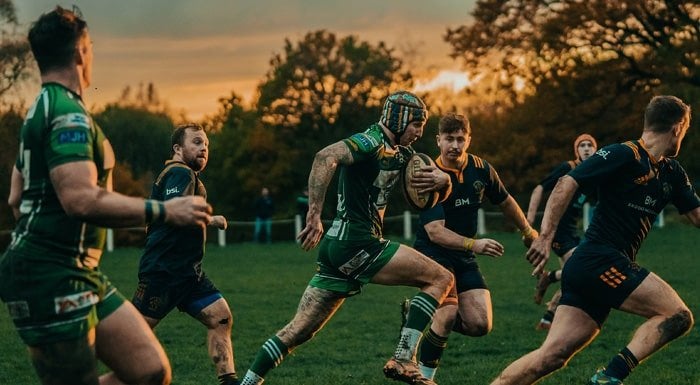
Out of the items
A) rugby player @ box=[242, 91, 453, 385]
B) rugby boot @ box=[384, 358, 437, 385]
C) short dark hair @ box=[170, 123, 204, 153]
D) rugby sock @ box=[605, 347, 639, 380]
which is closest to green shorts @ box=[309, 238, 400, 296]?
rugby player @ box=[242, 91, 453, 385]

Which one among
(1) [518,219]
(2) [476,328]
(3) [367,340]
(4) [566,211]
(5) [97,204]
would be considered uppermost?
(5) [97,204]

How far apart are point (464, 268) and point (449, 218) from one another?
1.57 feet

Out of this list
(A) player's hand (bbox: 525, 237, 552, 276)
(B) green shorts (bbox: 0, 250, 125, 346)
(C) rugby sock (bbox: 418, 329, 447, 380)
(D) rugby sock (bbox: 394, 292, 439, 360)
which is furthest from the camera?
(C) rugby sock (bbox: 418, 329, 447, 380)

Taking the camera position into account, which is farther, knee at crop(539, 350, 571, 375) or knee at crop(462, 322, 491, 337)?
knee at crop(462, 322, 491, 337)

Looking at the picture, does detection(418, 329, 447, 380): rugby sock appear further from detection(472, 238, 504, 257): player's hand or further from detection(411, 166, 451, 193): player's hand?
detection(411, 166, 451, 193): player's hand

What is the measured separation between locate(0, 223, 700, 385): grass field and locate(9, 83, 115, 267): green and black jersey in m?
4.94

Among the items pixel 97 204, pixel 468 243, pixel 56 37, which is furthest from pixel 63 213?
pixel 468 243

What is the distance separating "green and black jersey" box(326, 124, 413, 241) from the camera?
27.1ft

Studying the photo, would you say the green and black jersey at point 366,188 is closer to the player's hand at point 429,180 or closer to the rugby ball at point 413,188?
the rugby ball at point 413,188

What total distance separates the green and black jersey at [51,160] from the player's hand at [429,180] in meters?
3.43

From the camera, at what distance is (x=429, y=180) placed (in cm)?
823

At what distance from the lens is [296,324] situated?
8227 millimetres

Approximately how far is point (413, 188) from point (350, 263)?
2.34ft

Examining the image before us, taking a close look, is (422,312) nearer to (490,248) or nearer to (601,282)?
(490,248)
